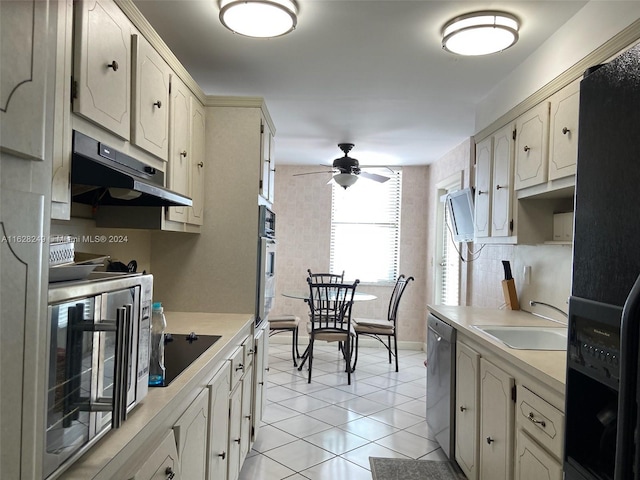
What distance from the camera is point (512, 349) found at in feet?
6.02

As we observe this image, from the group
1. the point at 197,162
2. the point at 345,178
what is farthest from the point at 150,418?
the point at 345,178

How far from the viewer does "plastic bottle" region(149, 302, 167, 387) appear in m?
1.34

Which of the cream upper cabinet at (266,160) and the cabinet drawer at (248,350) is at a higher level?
the cream upper cabinet at (266,160)

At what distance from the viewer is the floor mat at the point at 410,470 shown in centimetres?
251

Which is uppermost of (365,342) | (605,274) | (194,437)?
(605,274)

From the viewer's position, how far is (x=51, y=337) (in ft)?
2.38

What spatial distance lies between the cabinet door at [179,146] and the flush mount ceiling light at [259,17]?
1.33 feet

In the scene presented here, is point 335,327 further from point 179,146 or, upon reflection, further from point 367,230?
point 179,146

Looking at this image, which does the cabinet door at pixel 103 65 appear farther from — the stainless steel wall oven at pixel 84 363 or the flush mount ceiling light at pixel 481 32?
the flush mount ceiling light at pixel 481 32

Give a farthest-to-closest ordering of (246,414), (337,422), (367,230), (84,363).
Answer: (367,230)
(337,422)
(246,414)
(84,363)

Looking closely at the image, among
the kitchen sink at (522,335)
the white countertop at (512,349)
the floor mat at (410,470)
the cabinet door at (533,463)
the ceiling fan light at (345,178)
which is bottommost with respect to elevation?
the floor mat at (410,470)

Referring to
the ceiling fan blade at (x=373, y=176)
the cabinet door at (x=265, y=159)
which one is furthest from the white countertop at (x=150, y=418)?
the ceiling fan blade at (x=373, y=176)

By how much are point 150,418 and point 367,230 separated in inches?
190

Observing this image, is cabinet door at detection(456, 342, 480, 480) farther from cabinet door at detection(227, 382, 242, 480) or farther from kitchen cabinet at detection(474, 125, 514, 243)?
cabinet door at detection(227, 382, 242, 480)
